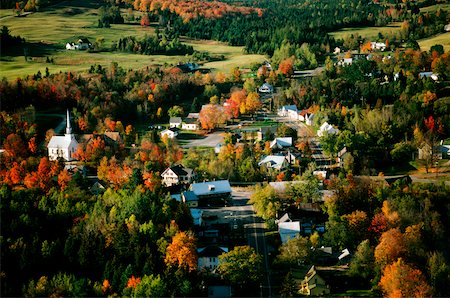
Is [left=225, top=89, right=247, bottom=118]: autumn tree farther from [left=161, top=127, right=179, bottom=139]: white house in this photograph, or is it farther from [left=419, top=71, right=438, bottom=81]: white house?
[left=419, top=71, right=438, bottom=81]: white house

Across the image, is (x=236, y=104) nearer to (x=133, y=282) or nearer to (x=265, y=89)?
(x=265, y=89)

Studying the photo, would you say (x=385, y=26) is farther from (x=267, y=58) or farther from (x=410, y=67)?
(x=410, y=67)

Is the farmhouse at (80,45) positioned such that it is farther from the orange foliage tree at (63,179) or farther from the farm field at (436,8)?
the farm field at (436,8)

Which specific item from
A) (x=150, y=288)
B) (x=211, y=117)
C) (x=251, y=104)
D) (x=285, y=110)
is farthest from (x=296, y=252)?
(x=285, y=110)

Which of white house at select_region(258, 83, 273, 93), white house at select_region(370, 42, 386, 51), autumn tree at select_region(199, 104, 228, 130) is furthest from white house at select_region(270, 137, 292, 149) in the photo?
white house at select_region(370, 42, 386, 51)

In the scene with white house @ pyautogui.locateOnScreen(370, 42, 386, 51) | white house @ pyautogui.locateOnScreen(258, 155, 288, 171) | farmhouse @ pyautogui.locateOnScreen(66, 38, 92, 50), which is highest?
farmhouse @ pyautogui.locateOnScreen(66, 38, 92, 50)

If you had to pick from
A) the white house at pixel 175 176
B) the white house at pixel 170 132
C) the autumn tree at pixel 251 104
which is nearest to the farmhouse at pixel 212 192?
the white house at pixel 175 176
